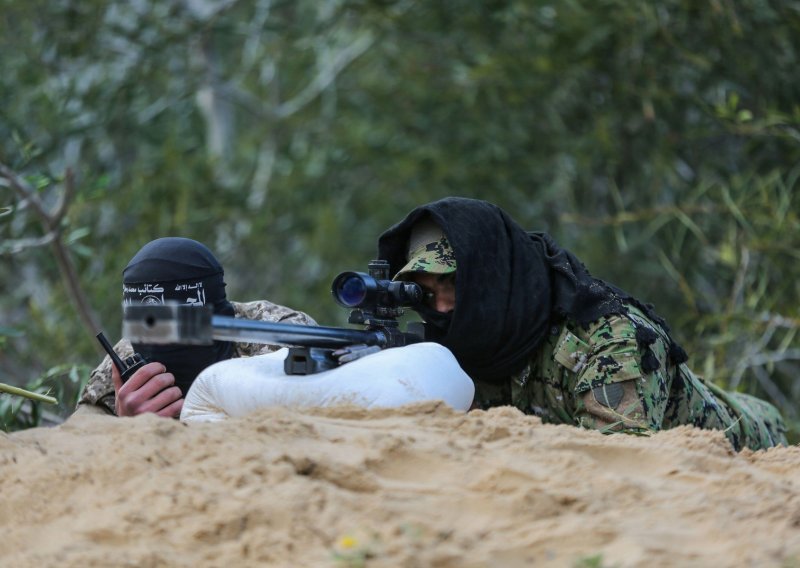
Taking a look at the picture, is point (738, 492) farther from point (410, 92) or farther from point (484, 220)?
point (410, 92)

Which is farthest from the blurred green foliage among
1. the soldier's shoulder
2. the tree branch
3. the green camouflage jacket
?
the green camouflage jacket

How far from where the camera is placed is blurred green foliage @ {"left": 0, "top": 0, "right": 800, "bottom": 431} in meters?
7.75

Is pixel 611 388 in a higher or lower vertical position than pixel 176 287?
lower

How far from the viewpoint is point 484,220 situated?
3.98 meters

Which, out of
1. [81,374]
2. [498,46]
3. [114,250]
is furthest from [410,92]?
[81,374]

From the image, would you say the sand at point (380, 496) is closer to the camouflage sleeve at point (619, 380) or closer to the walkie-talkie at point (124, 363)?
the walkie-talkie at point (124, 363)

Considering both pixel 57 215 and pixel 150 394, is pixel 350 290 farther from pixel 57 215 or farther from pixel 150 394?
pixel 57 215

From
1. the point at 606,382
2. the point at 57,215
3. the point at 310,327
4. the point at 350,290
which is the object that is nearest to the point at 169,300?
the point at 350,290

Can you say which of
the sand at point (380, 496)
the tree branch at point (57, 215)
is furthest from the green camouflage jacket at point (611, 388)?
the tree branch at point (57, 215)

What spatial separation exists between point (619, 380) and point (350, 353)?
116 cm

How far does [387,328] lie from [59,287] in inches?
231

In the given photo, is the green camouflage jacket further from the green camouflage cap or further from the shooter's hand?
the shooter's hand

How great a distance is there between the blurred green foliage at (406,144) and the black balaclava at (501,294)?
2.39 metres

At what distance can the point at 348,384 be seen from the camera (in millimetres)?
2867
